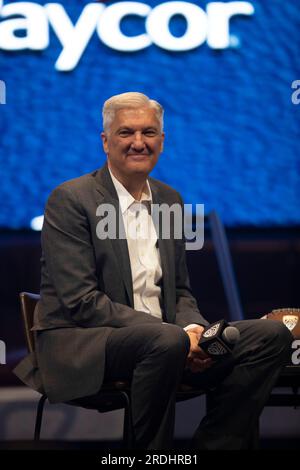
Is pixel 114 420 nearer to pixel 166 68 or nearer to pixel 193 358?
pixel 193 358

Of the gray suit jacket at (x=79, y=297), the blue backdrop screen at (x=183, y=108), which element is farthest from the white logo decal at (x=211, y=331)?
the blue backdrop screen at (x=183, y=108)

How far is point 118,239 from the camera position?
285 centimetres

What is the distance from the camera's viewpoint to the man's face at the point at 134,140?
2936 millimetres

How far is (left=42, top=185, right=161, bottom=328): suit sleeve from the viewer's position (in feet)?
8.91

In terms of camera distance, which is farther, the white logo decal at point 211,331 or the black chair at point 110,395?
the black chair at point 110,395

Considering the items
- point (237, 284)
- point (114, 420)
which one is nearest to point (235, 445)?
point (114, 420)

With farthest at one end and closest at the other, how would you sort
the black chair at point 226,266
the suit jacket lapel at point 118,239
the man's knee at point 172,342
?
the black chair at point 226,266 → the suit jacket lapel at point 118,239 → the man's knee at point 172,342

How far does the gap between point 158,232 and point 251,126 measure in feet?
8.86

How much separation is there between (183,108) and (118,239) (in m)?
2.80

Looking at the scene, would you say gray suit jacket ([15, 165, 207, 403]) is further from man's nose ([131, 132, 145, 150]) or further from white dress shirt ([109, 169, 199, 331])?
man's nose ([131, 132, 145, 150])

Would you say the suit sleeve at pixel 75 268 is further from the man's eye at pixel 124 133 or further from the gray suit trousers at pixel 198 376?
the man's eye at pixel 124 133

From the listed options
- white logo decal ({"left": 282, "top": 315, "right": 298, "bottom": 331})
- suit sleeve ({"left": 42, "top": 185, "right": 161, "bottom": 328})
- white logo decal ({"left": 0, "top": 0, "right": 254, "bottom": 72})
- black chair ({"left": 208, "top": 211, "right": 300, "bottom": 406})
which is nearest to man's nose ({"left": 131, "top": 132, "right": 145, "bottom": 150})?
suit sleeve ({"left": 42, "top": 185, "right": 161, "bottom": 328})

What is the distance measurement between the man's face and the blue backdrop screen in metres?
2.48

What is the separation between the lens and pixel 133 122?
2.94 meters
